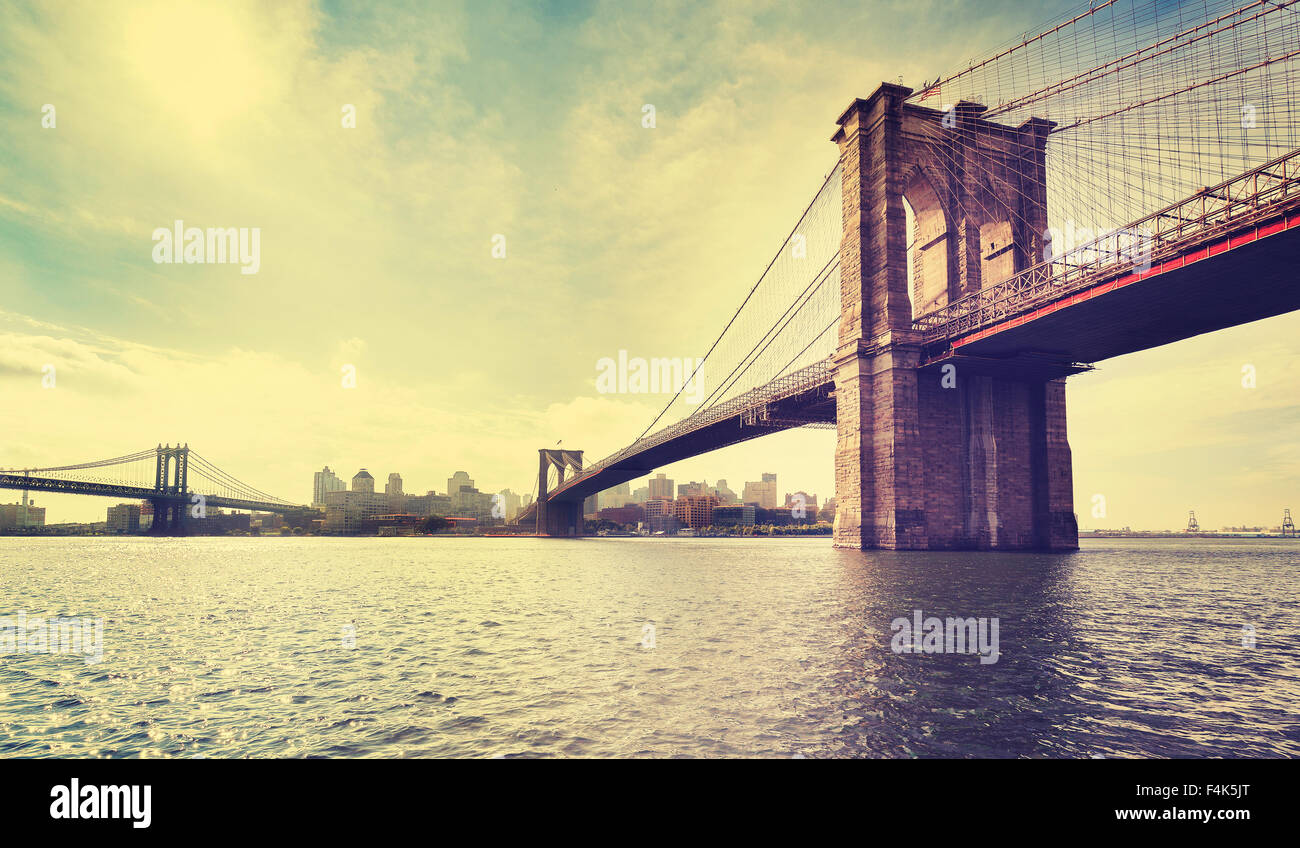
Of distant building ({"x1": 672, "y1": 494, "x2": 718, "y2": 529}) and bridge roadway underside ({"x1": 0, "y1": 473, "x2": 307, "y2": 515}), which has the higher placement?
bridge roadway underside ({"x1": 0, "y1": 473, "x2": 307, "y2": 515})

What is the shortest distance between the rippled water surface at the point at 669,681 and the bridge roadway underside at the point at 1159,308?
686 inches

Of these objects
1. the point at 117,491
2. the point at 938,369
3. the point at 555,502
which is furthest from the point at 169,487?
the point at 938,369

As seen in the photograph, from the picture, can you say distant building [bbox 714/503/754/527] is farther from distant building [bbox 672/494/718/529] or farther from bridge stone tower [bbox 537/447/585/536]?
bridge stone tower [bbox 537/447/585/536]

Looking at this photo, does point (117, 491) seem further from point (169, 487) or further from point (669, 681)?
point (669, 681)

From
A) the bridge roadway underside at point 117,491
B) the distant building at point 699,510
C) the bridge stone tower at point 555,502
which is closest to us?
the bridge roadway underside at point 117,491

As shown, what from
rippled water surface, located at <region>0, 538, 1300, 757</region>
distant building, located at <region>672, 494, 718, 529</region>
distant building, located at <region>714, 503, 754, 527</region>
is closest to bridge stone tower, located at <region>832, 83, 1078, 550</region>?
rippled water surface, located at <region>0, 538, 1300, 757</region>

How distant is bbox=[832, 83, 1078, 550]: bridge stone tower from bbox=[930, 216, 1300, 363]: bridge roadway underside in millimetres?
4122

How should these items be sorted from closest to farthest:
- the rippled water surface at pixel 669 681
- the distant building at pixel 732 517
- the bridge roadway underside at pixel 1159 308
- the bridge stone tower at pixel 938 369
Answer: the rippled water surface at pixel 669 681 < the bridge roadway underside at pixel 1159 308 < the bridge stone tower at pixel 938 369 < the distant building at pixel 732 517

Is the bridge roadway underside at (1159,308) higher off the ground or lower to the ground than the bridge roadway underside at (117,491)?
higher

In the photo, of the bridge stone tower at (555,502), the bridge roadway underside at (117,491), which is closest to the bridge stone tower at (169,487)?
the bridge roadway underside at (117,491)

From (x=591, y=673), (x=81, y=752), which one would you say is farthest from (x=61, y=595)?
(x=591, y=673)

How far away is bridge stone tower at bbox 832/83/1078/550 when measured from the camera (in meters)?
46.7

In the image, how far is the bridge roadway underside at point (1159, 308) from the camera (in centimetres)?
2986

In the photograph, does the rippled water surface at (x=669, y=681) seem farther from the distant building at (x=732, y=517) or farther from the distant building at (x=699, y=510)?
the distant building at (x=699, y=510)
